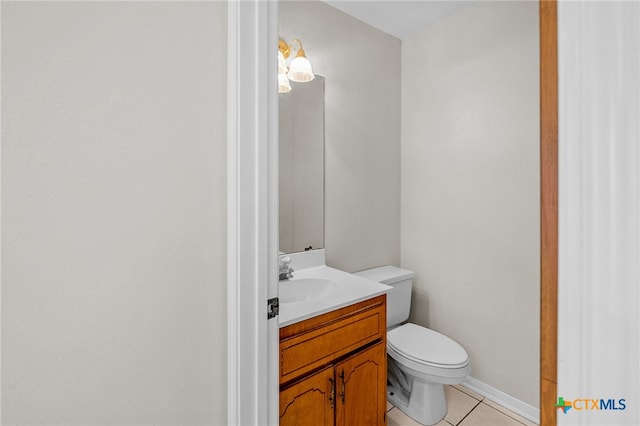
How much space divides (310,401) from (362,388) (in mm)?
306

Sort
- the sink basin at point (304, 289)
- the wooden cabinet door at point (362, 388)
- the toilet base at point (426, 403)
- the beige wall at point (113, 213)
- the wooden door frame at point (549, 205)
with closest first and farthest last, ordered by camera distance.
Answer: the wooden door frame at point (549, 205)
the beige wall at point (113, 213)
the wooden cabinet door at point (362, 388)
the sink basin at point (304, 289)
the toilet base at point (426, 403)

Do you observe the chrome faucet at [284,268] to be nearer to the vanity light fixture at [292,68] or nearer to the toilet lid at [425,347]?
the toilet lid at [425,347]

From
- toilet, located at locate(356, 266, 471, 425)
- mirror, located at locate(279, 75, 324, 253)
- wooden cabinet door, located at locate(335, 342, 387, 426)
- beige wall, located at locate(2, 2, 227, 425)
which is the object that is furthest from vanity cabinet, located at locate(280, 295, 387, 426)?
mirror, located at locate(279, 75, 324, 253)

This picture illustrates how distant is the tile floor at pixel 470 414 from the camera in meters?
1.75

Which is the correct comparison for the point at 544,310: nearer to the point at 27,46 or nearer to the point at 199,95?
the point at 199,95

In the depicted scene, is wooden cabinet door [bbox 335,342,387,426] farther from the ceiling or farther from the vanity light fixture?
the ceiling

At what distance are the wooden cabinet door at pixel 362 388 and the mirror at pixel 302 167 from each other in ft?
2.28

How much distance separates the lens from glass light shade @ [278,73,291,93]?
173 cm

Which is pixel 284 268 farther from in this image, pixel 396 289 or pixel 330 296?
pixel 396 289

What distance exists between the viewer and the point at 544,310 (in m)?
0.34

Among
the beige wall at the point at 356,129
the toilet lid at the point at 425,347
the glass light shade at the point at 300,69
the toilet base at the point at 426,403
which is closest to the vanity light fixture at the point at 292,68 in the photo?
the glass light shade at the point at 300,69
